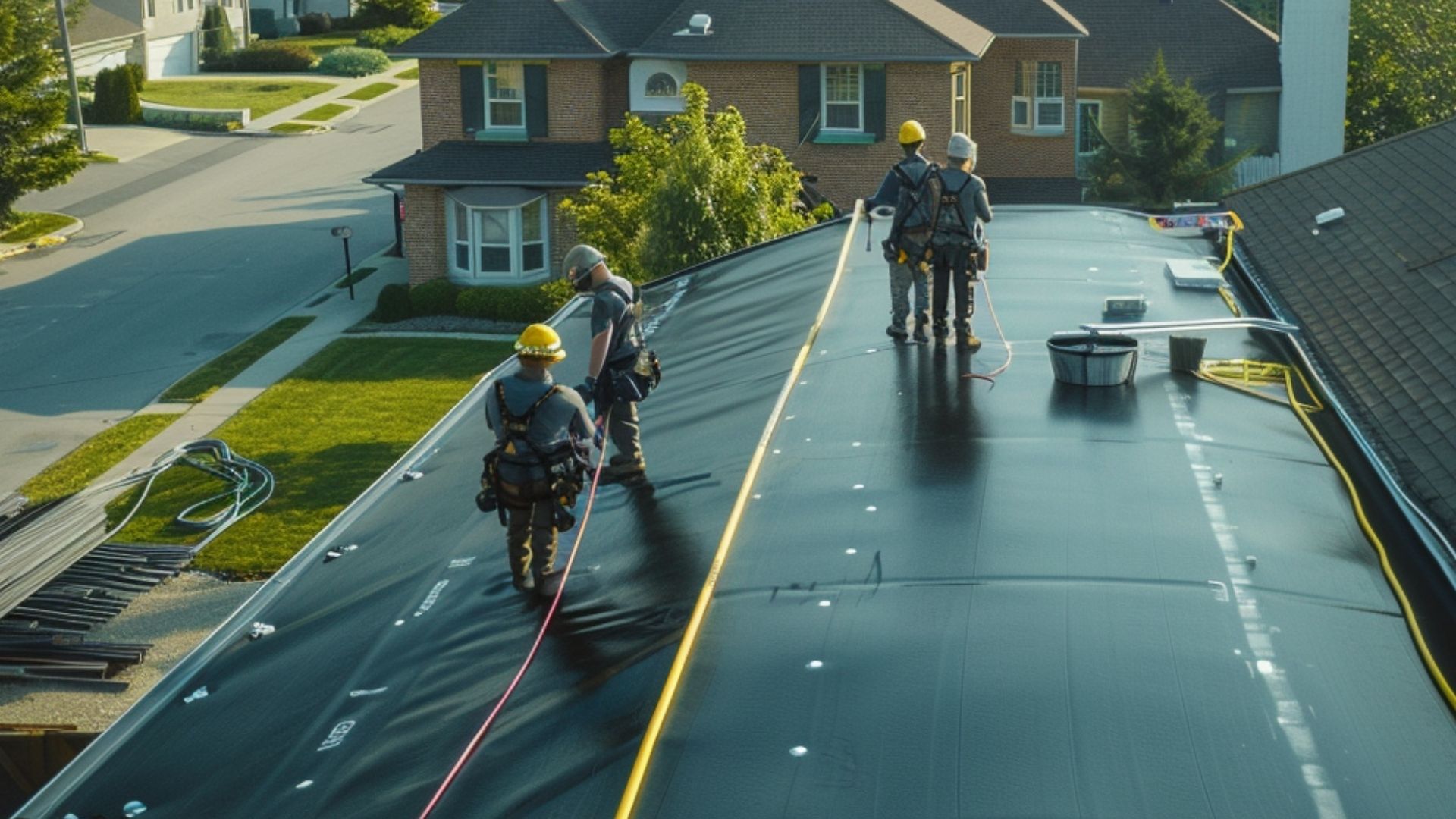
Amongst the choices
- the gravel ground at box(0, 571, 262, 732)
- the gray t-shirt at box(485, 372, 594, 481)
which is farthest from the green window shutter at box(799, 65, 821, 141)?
the gray t-shirt at box(485, 372, 594, 481)

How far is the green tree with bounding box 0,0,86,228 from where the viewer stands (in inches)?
1825

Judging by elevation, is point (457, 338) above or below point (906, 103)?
below

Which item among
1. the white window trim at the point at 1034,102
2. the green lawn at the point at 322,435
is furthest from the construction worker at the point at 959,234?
the white window trim at the point at 1034,102

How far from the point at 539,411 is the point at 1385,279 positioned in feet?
37.5

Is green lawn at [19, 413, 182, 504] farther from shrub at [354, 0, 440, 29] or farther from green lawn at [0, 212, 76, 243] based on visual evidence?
shrub at [354, 0, 440, 29]

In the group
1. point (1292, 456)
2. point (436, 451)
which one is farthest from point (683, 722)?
point (436, 451)

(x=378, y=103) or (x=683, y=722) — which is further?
(x=378, y=103)

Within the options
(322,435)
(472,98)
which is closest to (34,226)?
(472,98)

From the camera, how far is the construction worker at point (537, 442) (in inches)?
434

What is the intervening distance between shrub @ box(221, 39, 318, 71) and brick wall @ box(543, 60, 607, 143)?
37345 millimetres

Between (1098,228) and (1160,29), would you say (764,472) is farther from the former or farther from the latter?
(1160,29)

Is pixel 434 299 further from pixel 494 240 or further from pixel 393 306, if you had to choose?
pixel 494 240

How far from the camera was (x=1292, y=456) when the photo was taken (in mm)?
12320

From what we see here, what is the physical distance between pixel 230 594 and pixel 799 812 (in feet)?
54.9
